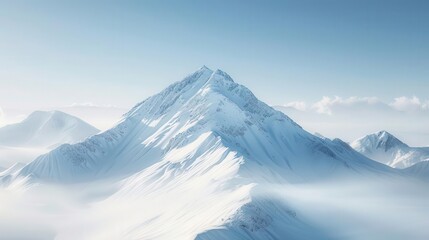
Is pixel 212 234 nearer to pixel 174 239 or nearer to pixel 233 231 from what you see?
pixel 233 231

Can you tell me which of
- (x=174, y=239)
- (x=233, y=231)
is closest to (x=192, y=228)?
(x=174, y=239)

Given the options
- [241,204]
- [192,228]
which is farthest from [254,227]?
[192,228]

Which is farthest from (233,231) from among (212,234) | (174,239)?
(174,239)

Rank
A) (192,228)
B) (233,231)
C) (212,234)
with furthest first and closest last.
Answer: (192,228)
(233,231)
(212,234)

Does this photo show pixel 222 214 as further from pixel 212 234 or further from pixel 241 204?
pixel 212 234

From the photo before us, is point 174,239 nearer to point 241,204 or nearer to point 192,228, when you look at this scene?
point 192,228

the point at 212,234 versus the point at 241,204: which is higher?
the point at 241,204

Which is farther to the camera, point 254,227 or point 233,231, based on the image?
point 254,227

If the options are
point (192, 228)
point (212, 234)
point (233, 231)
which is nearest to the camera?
point (212, 234)

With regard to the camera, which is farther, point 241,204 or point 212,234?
point 241,204
